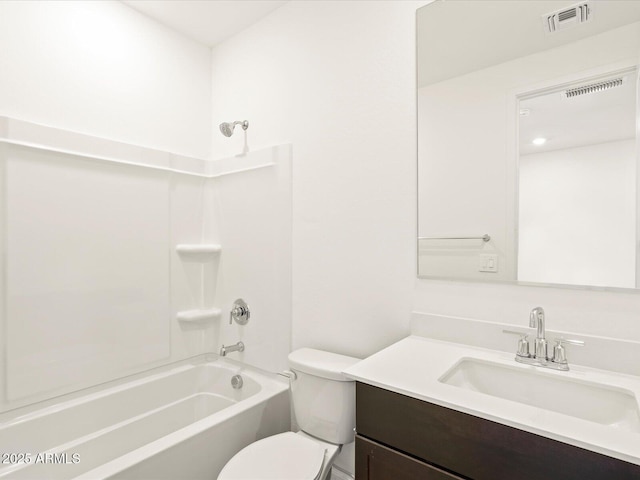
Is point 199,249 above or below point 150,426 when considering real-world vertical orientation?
above

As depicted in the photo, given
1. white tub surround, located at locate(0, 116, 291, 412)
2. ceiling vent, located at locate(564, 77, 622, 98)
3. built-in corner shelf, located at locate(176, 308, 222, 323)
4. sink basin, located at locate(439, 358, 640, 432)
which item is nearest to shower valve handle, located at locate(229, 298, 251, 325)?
white tub surround, located at locate(0, 116, 291, 412)

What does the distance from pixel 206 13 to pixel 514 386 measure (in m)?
2.41

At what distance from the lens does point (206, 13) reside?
2.07 metres

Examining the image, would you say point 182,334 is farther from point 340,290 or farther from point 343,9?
point 343,9

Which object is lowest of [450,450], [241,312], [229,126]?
[450,450]

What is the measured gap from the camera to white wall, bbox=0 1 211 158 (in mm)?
1635

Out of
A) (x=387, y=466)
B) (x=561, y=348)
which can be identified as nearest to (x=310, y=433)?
(x=387, y=466)

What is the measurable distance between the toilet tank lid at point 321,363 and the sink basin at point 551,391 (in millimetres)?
484

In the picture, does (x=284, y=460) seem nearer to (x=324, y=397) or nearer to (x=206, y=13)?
(x=324, y=397)

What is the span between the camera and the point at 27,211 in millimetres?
1620

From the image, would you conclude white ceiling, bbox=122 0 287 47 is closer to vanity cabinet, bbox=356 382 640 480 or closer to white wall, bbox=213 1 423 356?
white wall, bbox=213 1 423 356

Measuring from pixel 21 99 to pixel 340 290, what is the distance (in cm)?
174

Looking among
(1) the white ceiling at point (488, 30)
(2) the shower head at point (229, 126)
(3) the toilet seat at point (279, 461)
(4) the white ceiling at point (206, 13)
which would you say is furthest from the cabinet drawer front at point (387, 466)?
(4) the white ceiling at point (206, 13)

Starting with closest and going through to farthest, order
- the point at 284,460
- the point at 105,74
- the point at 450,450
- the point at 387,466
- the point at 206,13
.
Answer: the point at 450,450
the point at 387,466
the point at 284,460
the point at 105,74
the point at 206,13
